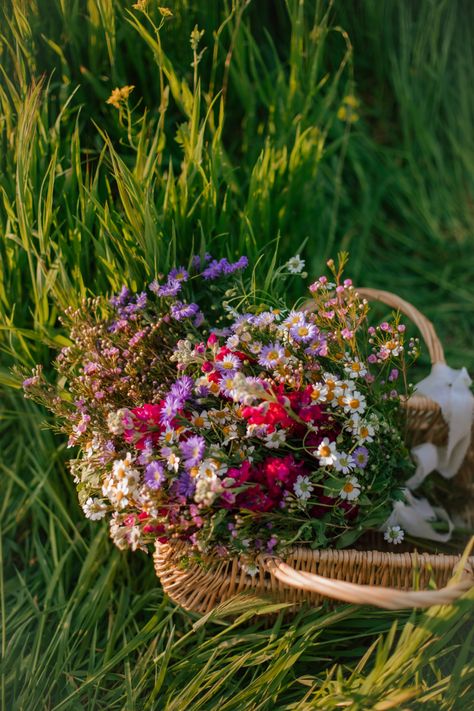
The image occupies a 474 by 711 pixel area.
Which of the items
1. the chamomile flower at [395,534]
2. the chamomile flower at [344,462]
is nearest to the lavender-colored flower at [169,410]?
Answer: the chamomile flower at [344,462]

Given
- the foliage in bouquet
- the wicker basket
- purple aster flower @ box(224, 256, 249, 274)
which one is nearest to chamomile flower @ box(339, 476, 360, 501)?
the foliage in bouquet

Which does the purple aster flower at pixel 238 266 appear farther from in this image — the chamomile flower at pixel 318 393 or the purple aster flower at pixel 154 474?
the purple aster flower at pixel 154 474

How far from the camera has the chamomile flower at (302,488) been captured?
47.0 inches

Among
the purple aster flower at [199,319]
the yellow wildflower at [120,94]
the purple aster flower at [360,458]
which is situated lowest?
the purple aster flower at [360,458]

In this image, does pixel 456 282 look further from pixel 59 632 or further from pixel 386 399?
pixel 59 632

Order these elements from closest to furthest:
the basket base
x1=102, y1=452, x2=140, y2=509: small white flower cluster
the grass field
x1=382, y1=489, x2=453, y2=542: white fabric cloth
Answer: x1=102, y1=452, x2=140, y2=509: small white flower cluster < the basket base < the grass field < x1=382, y1=489, x2=453, y2=542: white fabric cloth

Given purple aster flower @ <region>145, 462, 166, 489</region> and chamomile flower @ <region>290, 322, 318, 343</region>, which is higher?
chamomile flower @ <region>290, 322, 318, 343</region>

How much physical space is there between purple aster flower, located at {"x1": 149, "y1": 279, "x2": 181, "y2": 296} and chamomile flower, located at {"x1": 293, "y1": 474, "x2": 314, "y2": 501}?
0.42m

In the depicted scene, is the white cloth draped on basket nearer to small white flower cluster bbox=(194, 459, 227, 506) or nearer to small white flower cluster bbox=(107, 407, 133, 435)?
small white flower cluster bbox=(194, 459, 227, 506)

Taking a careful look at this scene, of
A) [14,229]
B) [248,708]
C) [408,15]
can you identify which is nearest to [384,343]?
[248,708]

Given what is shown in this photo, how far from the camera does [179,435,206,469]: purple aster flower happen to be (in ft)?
3.73

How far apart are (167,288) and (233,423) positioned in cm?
31

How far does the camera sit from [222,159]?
1.65m

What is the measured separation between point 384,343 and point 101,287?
640 millimetres
